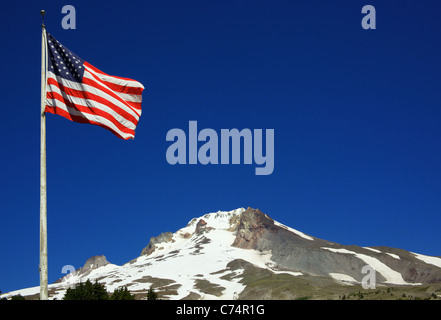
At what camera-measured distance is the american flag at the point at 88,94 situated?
20.9 m

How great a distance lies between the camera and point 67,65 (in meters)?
21.5

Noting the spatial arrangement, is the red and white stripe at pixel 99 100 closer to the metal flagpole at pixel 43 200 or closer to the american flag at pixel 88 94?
the american flag at pixel 88 94

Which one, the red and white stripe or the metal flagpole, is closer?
the metal flagpole

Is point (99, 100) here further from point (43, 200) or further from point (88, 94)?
point (43, 200)

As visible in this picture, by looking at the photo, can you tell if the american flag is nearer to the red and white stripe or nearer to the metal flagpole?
the red and white stripe

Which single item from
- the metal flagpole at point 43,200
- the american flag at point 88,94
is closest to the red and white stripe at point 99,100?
the american flag at point 88,94

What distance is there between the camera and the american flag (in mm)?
20891

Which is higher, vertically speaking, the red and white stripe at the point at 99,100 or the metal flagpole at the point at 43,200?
the red and white stripe at the point at 99,100

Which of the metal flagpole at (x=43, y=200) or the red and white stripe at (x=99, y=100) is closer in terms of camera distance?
the metal flagpole at (x=43, y=200)

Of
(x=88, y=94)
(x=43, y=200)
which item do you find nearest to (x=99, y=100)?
(x=88, y=94)

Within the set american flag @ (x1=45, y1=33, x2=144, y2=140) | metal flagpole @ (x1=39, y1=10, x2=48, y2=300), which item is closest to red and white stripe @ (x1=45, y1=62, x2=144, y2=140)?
american flag @ (x1=45, y1=33, x2=144, y2=140)

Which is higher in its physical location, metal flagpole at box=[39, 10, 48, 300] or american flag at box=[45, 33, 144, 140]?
american flag at box=[45, 33, 144, 140]
